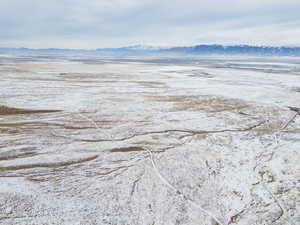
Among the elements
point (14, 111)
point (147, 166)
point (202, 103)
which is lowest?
point (147, 166)

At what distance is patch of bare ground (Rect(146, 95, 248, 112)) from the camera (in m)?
23.0

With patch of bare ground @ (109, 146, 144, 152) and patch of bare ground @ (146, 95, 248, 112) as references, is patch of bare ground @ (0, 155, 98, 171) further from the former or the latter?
patch of bare ground @ (146, 95, 248, 112)

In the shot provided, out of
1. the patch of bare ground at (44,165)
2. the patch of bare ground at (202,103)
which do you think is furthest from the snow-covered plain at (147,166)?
the patch of bare ground at (202,103)

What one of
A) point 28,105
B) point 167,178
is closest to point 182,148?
point 167,178

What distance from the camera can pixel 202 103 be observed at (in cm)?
2523

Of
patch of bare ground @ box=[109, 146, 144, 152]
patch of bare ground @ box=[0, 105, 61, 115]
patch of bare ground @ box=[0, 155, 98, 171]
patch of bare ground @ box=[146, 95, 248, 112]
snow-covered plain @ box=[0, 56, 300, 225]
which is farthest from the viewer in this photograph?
patch of bare ground @ box=[146, 95, 248, 112]

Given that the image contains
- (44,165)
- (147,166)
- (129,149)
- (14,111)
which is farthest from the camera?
(14,111)

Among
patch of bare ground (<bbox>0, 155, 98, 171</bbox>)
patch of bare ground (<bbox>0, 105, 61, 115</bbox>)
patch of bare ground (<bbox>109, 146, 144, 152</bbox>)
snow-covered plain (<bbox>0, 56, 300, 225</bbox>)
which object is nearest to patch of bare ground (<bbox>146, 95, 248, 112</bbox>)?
snow-covered plain (<bbox>0, 56, 300, 225</bbox>)

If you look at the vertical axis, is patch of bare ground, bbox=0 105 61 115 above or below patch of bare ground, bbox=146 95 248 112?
above

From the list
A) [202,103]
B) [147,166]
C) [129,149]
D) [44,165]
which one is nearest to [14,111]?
[44,165]

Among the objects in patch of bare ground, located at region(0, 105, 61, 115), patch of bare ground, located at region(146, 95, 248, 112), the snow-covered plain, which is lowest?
the snow-covered plain

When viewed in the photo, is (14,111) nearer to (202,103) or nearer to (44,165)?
(44,165)

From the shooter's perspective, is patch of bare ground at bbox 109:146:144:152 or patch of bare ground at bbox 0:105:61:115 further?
patch of bare ground at bbox 0:105:61:115

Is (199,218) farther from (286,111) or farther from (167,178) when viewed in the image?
(286,111)
